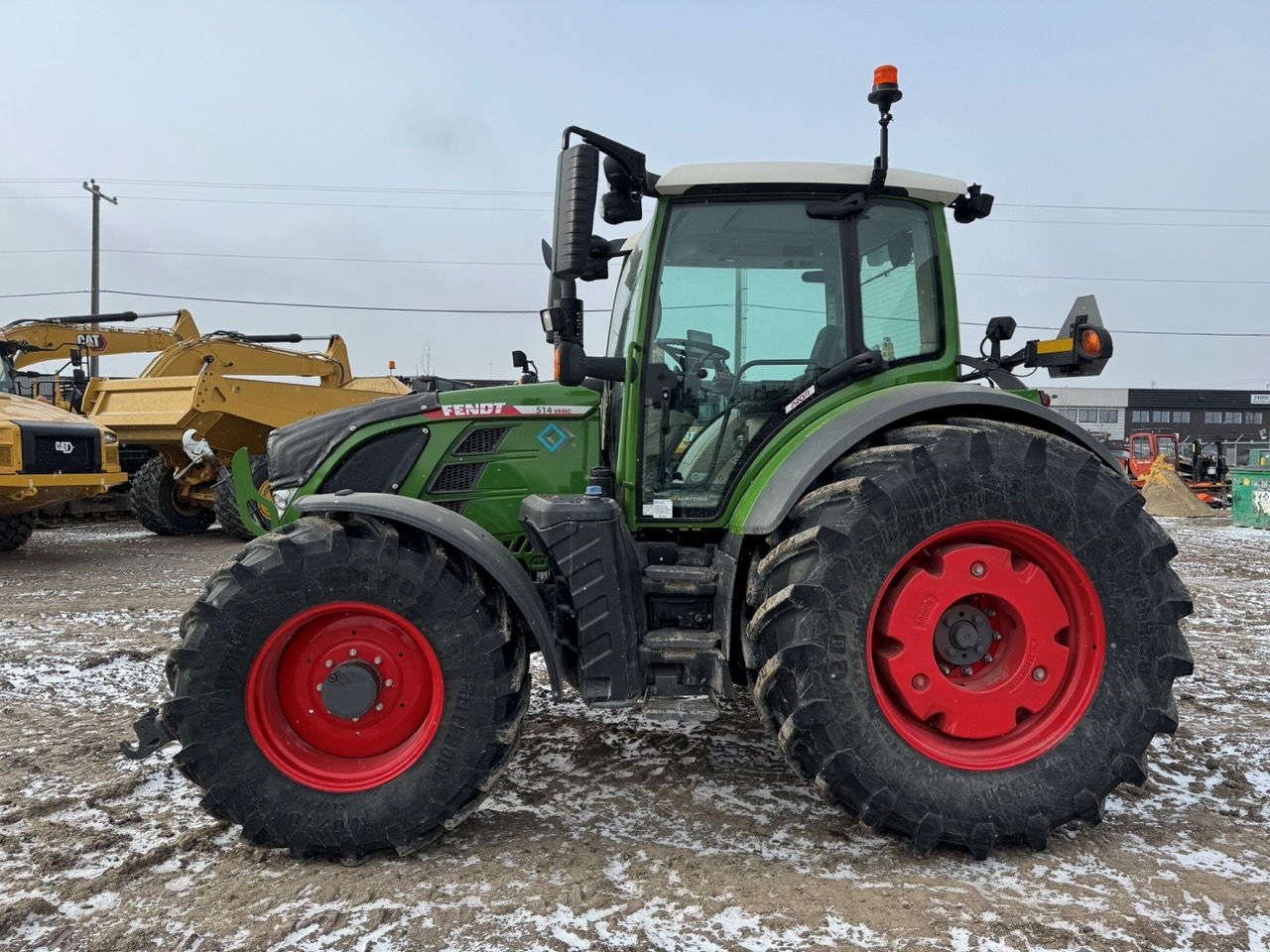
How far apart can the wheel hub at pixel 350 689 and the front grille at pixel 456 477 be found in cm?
87

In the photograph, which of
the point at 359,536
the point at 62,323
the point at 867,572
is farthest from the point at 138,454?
the point at 867,572

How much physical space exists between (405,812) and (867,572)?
5.21 feet

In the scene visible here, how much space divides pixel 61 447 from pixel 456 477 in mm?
7810

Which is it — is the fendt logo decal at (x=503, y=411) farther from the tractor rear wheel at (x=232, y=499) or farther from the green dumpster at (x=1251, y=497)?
the green dumpster at (x=1251, y=497)

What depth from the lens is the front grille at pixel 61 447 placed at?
8922 millimetres

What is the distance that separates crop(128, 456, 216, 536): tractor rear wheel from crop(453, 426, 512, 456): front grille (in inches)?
374

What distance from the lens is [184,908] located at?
2420 mm

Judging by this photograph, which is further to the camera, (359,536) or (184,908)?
(359,536)

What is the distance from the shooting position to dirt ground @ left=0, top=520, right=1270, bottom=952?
7.56ft

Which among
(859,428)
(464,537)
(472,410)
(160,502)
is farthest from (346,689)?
(160,502)

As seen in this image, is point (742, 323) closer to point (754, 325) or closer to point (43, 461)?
point (754, 325)

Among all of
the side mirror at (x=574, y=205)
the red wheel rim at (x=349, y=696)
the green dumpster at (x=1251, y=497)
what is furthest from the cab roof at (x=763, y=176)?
the green dumpster at (x=1251, y=497)

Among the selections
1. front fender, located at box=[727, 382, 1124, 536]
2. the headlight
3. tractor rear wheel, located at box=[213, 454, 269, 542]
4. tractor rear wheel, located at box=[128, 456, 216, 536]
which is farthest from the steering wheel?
tractor rear wheel, located at box=[128, 456, 216, 536]

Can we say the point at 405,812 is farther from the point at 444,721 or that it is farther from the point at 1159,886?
the point at 1159,886
